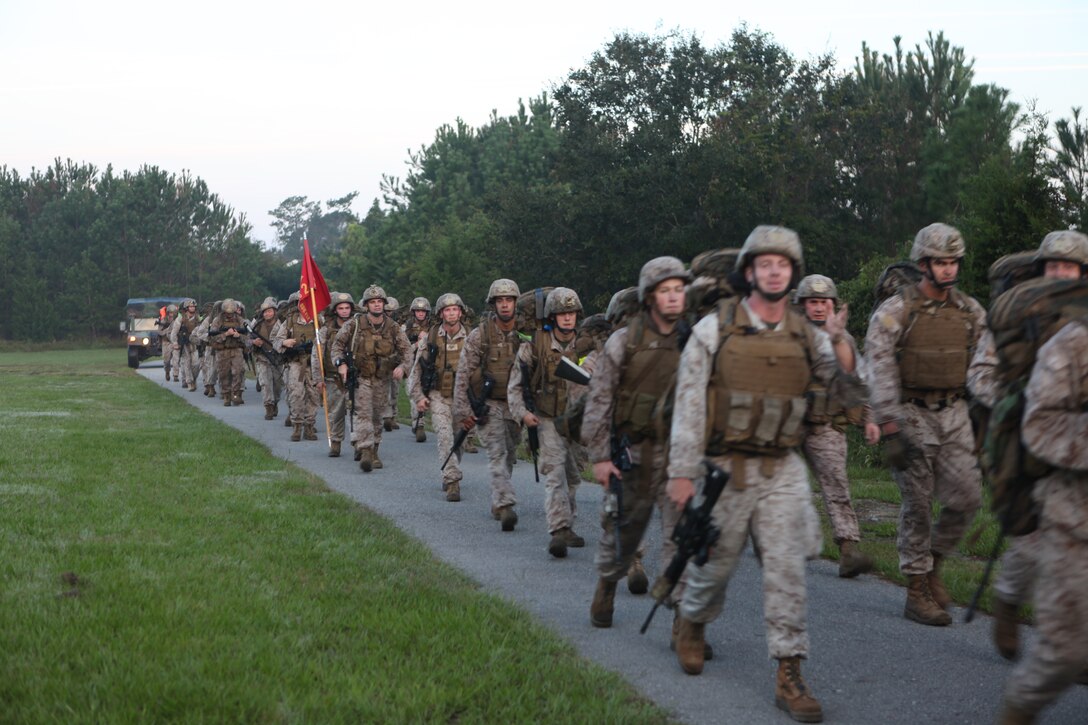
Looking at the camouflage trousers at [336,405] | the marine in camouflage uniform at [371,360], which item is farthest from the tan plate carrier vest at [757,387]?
the camouflage trousers at [336,405]

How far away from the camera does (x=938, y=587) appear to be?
296 inches

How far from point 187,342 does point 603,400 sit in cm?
2746

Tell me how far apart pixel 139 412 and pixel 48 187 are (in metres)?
79.8

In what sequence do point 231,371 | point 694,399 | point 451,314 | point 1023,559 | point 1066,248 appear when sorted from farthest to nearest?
point 231,371, point 451,314, point 1066,248, point 1023,559, point 694,399

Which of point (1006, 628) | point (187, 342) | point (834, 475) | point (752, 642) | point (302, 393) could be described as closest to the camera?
point (1006, 628)

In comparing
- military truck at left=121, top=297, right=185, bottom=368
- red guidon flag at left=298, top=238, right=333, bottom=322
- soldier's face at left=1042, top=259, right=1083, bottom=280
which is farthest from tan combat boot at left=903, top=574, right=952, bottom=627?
military truck at left=121, top=297, right=185, bottom=368

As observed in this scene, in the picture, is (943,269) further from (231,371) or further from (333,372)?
(231,371)

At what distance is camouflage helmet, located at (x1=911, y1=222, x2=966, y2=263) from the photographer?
718cm

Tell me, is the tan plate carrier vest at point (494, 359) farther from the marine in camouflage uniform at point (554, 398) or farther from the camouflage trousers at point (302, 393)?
the camouflage trousers at point (302, 393)

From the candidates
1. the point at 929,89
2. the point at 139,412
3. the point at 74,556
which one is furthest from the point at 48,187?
the point at 74,556

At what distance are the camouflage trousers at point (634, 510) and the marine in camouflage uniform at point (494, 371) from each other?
150 inches

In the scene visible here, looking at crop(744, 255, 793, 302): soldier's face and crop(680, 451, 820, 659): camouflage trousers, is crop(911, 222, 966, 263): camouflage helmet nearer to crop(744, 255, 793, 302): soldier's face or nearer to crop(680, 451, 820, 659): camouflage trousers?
crop(744, 255, 793, 302): soldier's face

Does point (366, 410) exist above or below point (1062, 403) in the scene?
below

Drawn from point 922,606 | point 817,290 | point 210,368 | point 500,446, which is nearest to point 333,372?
point 500,446
